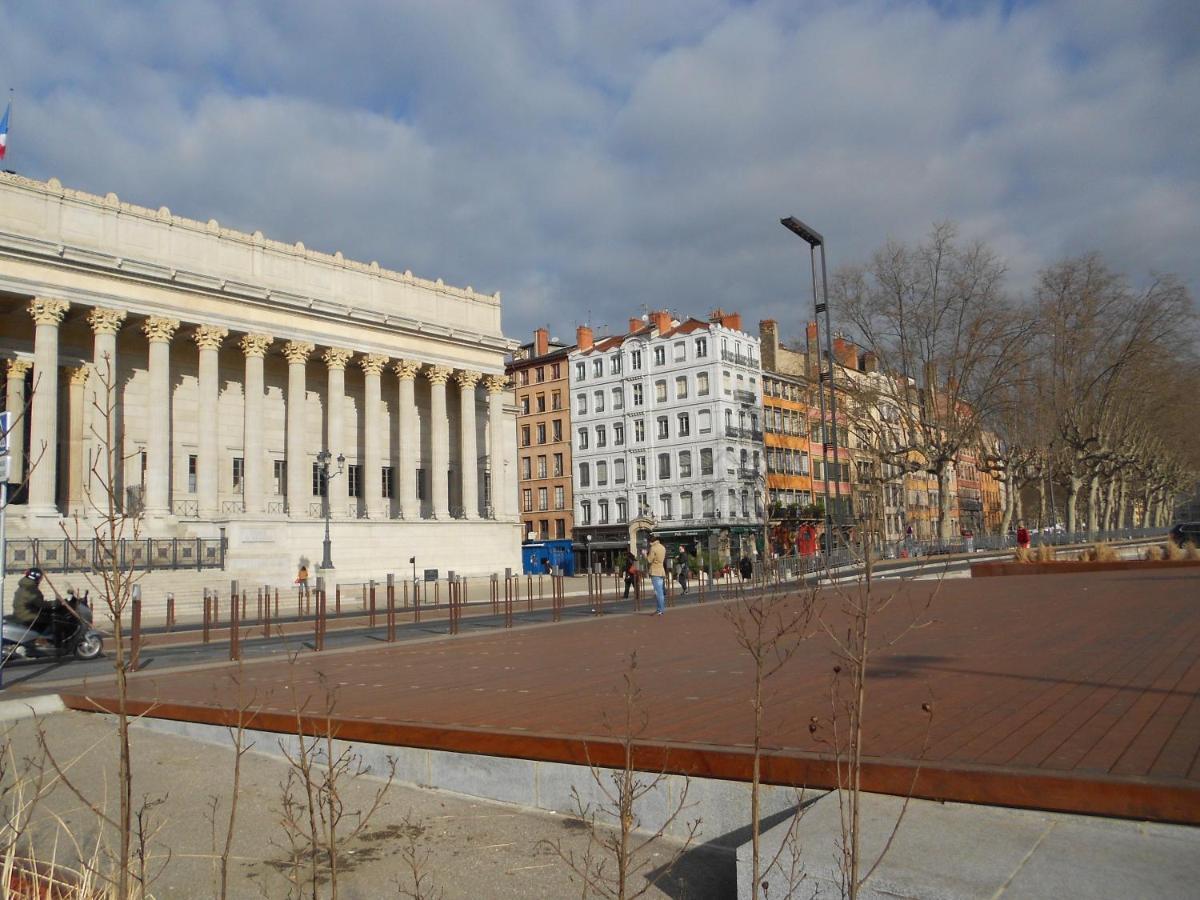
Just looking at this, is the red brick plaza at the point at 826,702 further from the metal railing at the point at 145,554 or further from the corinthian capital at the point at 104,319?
the corinthian capital at the point at 104,319

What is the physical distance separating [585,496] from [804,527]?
691 inches

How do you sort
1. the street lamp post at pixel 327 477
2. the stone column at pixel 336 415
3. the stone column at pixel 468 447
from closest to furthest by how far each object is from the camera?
the street lamp post at pixel 327 477, the stone column at pixel 336 415, the stone column at pixel 468 447

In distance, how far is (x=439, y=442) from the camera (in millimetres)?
54031

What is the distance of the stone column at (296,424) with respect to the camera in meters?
45.4

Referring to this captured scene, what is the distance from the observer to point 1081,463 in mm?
56531

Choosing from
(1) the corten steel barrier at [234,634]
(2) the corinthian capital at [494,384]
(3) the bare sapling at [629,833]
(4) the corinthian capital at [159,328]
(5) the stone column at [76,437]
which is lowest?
(3) the bare sapling at [629,833]

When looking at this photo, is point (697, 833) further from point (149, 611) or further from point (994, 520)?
point (994, 520)

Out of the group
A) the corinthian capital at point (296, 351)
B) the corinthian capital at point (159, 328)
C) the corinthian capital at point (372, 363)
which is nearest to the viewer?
the corinthian capital at point (159, 328)

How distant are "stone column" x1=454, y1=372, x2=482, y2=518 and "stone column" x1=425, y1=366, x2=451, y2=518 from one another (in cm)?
102

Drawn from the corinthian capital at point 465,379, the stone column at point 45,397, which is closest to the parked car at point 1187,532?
the corinthian capital at point 465,379

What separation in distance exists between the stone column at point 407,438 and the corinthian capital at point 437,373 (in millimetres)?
749

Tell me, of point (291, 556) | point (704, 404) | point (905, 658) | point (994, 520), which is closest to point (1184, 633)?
point (905, 658)

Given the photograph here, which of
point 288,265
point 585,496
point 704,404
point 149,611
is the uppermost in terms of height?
point 288,265

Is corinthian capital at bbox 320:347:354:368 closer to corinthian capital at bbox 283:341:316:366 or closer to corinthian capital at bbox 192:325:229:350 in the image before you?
corinthian capital at bbox 283:341:316:366
